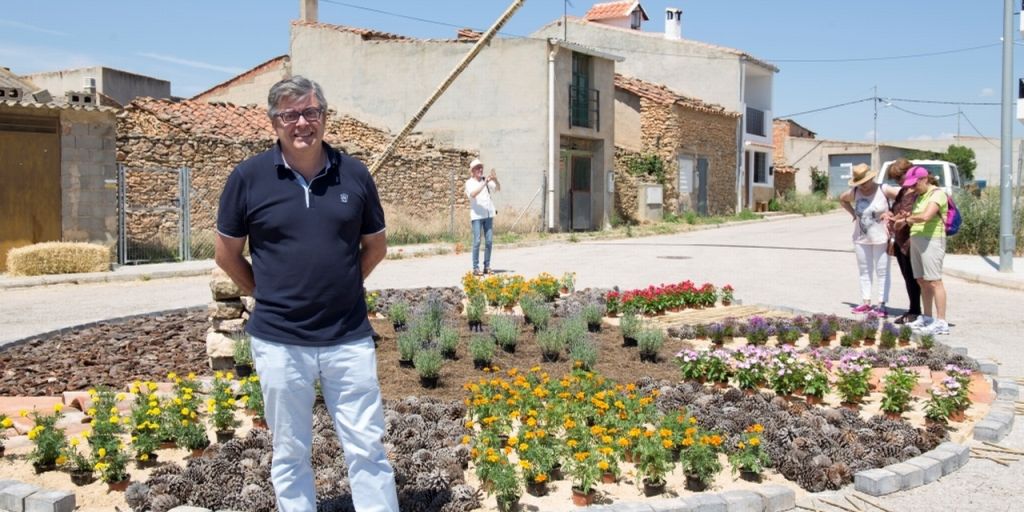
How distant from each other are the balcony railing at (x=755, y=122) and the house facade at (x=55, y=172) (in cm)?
3085

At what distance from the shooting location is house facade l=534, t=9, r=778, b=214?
38438mm

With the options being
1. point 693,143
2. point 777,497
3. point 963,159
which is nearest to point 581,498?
point 777,497

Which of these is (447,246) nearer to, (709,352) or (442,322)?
(442,322)

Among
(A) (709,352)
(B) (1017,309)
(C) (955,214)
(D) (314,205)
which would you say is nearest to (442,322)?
(A) (709,352)

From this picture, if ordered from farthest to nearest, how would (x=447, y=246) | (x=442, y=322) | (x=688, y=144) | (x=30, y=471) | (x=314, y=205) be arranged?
1. (x=688, y=144)
2. (x=447, y=246)
3. (x=442, y=322)
4. (x=30, y=471)
5. (x=314, y=205)

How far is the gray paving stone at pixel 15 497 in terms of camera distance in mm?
4180

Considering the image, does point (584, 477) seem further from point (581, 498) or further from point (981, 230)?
point (981, 230)

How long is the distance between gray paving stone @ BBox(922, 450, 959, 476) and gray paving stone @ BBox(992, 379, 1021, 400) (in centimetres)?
185

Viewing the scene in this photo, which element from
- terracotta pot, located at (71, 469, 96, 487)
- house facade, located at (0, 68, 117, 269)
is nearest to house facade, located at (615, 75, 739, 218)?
house facade, located at (0, 68, 117, 269)

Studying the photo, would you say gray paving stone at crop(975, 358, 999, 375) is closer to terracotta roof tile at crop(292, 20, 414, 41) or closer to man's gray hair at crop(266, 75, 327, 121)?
man's gray hair at crop(266, 75, 327, 121)

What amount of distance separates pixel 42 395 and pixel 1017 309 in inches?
445

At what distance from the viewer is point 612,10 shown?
1694 inches

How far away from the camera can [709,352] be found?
697 cm

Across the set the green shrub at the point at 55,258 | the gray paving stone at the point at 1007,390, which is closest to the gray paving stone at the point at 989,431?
the gray paving stone at the point at 1007,390
